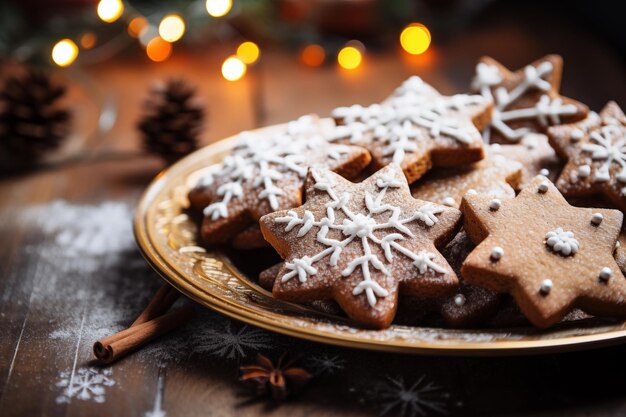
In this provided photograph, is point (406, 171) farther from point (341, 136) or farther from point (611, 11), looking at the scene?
point (611, 11)

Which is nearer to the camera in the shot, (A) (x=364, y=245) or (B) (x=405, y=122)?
(A) (x=364, y=245)

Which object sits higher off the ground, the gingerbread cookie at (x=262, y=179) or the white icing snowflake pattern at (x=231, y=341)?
the gingerbread cookie at (x=262, y=179)

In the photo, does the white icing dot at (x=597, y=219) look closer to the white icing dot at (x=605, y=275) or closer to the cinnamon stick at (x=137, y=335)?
the white icing dot at (x=605, y=275)

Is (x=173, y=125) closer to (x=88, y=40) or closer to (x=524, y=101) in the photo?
(x=88, y=40)

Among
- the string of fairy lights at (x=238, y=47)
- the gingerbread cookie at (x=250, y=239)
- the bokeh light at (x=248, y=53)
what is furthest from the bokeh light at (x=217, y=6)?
the gingerbread cookie at (x=250, y=239)

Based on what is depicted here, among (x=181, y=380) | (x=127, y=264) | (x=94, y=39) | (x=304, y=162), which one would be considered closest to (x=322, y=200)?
(x=304, y=162)

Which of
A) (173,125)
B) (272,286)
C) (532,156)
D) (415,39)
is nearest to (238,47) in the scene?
(415,39)

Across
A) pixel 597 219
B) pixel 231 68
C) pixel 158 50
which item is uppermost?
pixel 597 219
